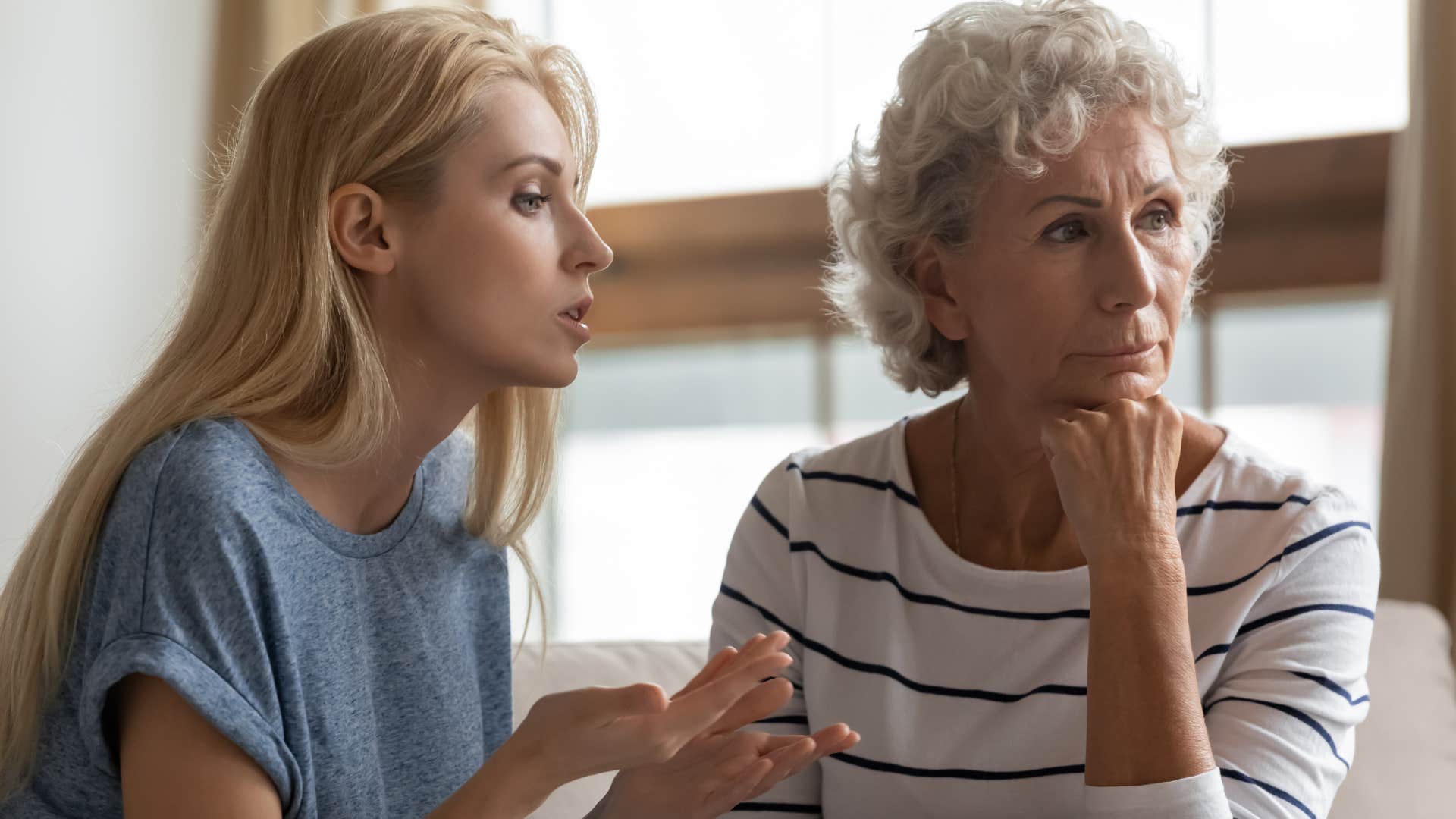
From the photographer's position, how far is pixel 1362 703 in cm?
116

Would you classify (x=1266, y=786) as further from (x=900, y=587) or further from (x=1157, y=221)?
(x=1157, y=221)

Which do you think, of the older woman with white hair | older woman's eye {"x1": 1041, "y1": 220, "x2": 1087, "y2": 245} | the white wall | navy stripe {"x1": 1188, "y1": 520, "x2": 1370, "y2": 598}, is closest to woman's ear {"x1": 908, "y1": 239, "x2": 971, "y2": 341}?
the older woman with white hair

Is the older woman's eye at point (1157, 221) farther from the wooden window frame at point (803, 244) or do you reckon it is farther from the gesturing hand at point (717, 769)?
the wooden window frame at point (803, 244)

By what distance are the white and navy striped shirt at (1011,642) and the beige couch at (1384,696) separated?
0.21 m

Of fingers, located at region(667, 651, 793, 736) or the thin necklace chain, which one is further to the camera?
the thin necklace chain

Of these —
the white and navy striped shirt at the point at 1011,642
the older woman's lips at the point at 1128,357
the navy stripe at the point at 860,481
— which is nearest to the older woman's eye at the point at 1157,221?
the older woman's lips at the point at 1128,357

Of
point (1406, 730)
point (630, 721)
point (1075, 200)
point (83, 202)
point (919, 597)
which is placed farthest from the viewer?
point (83, 202)

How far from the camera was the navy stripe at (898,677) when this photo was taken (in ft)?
4.09

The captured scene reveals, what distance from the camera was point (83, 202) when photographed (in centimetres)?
278

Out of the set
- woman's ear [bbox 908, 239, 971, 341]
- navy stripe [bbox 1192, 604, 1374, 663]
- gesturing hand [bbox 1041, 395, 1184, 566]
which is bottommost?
navy stripe [bbox 1192, 604, 1374, 663]

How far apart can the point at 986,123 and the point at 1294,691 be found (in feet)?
2.03

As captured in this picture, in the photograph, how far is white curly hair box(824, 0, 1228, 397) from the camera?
126 centimetres

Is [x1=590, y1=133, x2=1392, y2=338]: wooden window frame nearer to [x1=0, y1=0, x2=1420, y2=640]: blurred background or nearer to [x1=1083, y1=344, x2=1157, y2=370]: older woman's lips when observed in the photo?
[x1=0, y1=0, x2=1420, y2=640]: blurred background

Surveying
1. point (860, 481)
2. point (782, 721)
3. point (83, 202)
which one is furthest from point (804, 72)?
point (782, 721)
